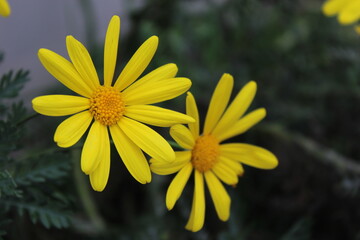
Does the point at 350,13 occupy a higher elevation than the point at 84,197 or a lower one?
higher

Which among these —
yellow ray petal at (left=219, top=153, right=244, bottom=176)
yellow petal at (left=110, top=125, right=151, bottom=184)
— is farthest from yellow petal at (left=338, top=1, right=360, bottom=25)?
yellow petal at (left=110, top=125, right=151, bottom=184)

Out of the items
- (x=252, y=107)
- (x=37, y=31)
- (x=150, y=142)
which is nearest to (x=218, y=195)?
(x=150, y=142)

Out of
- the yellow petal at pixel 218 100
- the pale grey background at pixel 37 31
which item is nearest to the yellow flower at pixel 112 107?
the yellow petal at pixel 218 100

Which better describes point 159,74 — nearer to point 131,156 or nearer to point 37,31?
point 131,156

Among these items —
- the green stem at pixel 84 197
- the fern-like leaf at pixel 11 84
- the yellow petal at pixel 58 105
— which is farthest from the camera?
the green stem at pixel 84 197

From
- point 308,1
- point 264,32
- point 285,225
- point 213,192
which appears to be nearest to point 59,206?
point 213,192

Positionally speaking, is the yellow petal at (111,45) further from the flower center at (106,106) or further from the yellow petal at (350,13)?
the yellow petal at (350,13)

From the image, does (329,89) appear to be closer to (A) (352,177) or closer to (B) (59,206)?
(A) (352,177)
